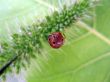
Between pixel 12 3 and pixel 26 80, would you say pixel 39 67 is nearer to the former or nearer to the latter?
pixel 26 80

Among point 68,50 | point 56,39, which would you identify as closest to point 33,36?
point 56,39

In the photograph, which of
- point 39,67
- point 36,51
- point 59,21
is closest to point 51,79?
point 39,67

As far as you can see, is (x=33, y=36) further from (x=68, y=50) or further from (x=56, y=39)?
(x=68, y=50)

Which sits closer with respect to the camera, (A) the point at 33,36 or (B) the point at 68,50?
(A) the point at 33,36

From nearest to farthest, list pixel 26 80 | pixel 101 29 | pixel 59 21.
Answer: pixel 59 21 < pixel 101 29 < pixel 26 80
